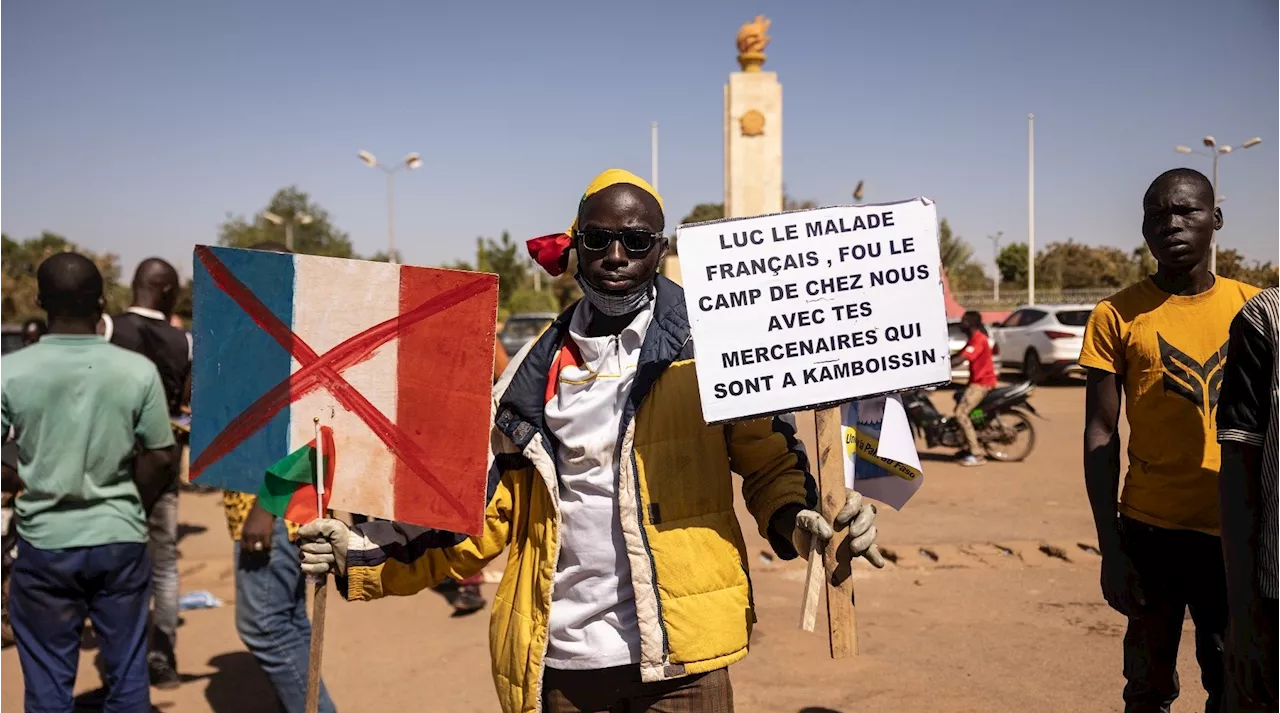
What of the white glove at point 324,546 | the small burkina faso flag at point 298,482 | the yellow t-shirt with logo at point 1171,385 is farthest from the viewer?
the yellow t-shirt with logo at point 1171,385

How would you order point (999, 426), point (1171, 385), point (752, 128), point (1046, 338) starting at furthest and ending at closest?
point (752, 128) → point (1046, 338) → point (999, 426) → point (1171, 385)

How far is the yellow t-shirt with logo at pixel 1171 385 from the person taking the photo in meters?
2.80

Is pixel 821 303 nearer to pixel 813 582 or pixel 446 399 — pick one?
pixel 813 582

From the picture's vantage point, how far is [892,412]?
2.29 metres

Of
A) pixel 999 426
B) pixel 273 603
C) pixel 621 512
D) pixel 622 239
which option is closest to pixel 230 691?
pixel 273 603

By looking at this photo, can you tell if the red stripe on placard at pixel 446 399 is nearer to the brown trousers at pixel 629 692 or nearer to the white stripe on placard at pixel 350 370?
the white stripe on placard at pixel 350 370

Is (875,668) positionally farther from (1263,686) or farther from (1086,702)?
(1263,686)

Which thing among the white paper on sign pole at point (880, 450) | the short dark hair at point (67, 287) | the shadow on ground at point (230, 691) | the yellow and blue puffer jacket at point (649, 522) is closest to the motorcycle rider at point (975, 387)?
the shadow on ground at point (230, 691)

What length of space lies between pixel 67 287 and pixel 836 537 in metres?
2.77

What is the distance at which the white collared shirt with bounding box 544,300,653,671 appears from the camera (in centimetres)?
225

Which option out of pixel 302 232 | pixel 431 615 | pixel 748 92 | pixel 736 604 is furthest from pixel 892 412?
pixel 302 232

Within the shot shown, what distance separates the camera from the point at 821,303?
7.19 feet

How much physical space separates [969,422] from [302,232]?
6166 cm

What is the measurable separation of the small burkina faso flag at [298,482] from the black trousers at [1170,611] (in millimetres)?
2424
